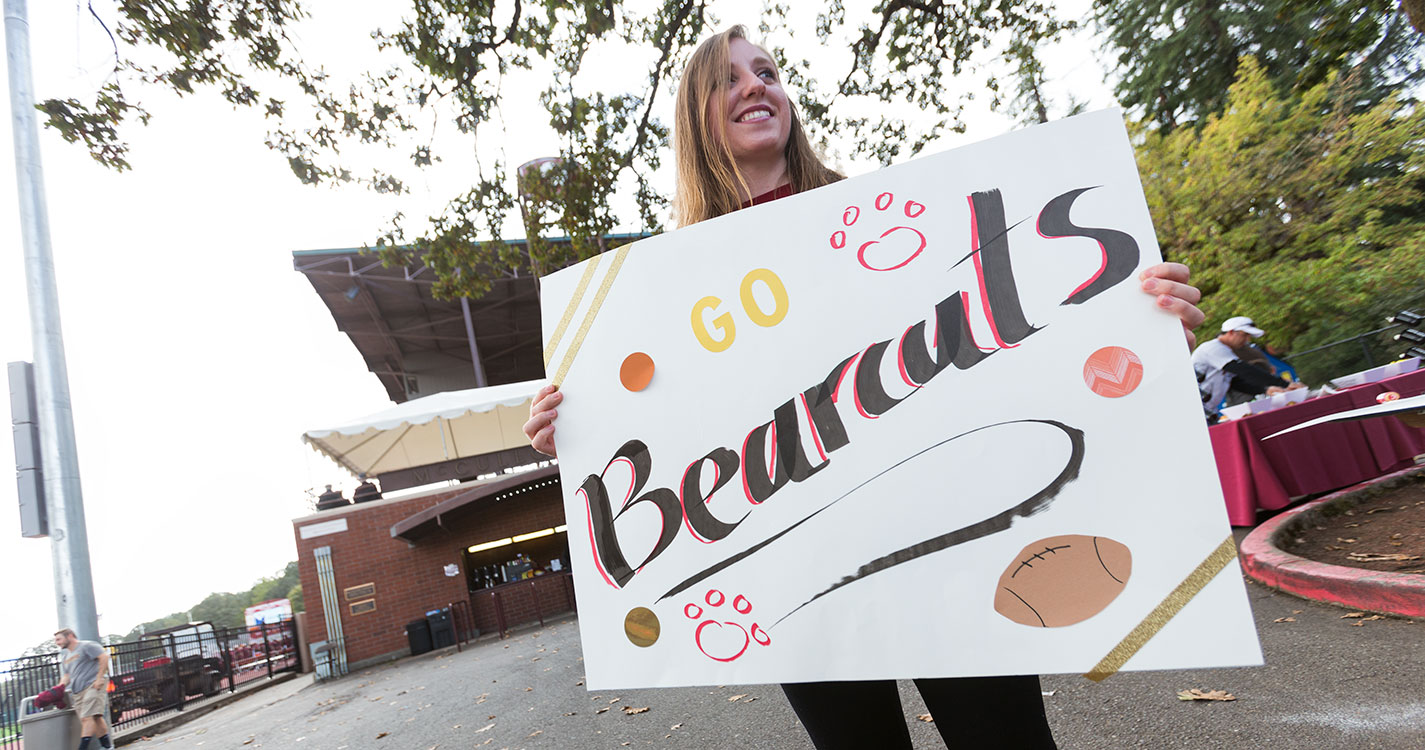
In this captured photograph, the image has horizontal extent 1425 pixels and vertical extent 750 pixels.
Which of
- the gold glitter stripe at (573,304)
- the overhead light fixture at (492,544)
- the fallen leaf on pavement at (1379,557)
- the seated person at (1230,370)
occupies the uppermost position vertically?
the gold glitter stripe at (573,304)

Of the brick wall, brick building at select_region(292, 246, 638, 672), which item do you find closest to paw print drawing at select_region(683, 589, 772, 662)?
brick building at select_region(292, 246, 638, 672)

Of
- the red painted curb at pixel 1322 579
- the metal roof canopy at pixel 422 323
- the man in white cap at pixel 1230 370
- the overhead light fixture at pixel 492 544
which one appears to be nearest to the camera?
the red painted curb at pixel 1322 579

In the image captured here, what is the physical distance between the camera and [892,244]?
1151 mm

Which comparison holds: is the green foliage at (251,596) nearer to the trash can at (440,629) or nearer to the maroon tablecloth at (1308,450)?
the trash can at (440,629)

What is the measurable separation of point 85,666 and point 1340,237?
65.8 feet

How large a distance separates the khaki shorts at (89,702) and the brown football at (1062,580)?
9.53 metres

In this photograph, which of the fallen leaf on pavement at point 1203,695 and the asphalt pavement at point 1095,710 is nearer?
the asphalt pavement at point 1095,710

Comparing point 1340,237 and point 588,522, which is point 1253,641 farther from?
point 1340,237

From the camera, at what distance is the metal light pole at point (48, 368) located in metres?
6.74

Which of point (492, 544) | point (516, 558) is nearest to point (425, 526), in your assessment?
point (492, 544)

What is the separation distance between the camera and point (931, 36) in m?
9.09

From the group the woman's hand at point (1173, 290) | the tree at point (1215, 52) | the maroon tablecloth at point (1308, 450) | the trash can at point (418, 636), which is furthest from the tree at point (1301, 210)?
the trash can at point (418, 636)

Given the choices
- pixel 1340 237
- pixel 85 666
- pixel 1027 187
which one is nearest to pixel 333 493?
→ pixel 85 666

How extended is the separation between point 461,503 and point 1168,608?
14.3 meters
